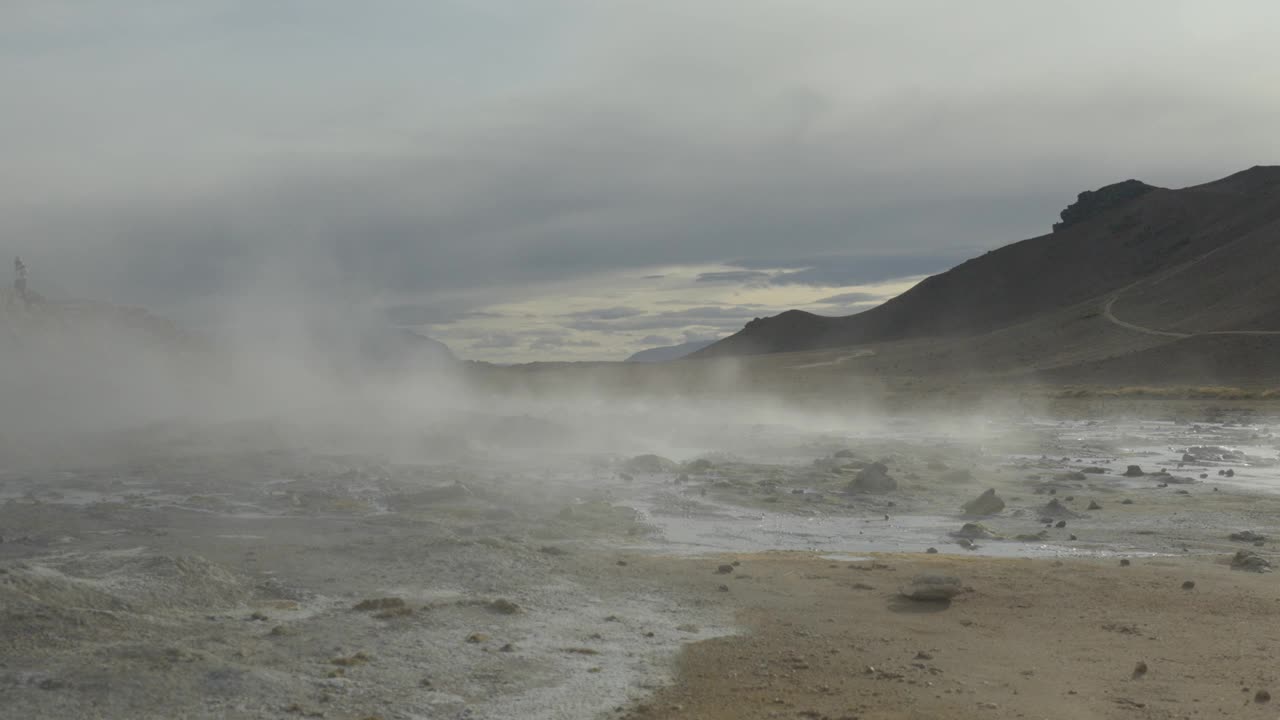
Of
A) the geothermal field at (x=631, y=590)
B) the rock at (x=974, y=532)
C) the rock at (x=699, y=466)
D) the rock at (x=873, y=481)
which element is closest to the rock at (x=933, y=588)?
the geothermal field at (x=631, y=590)

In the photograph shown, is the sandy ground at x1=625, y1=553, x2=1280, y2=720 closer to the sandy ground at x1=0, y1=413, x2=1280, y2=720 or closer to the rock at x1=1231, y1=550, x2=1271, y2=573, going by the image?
the sandy ground at x1=0, y1=413, x2=1280, y2=720

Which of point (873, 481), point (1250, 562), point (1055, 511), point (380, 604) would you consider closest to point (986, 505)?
point (1055, 511)

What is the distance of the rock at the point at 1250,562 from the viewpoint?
1156 cm

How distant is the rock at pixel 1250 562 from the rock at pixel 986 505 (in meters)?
4.53

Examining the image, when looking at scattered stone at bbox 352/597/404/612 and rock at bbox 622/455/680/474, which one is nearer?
scattered stone at bbox 352/597/404/612

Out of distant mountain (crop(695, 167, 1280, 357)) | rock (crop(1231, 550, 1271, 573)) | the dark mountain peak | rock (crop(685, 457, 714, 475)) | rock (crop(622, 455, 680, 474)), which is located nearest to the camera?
rock (crop(1231, 550, 1271, 573))

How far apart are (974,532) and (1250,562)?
3643 mm

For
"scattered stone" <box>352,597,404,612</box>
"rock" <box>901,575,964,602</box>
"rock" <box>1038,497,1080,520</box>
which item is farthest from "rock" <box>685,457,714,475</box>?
"scattered stone" <box>352,597,404,612</box>

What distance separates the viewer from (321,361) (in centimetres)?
6206

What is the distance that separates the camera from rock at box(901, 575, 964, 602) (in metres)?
10.0

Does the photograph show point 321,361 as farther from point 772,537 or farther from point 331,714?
point 331,714

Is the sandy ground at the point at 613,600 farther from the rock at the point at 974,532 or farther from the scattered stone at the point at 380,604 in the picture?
the rock at the point at 974,532

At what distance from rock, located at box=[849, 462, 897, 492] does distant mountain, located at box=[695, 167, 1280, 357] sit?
6256 centimetres

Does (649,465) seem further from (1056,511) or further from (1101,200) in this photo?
(1101,200)
